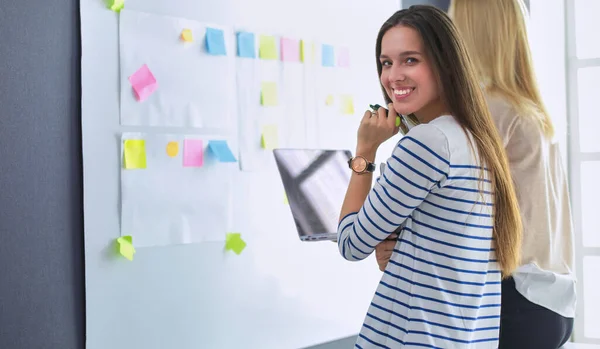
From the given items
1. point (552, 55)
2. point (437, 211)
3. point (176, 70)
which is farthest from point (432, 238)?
point (552, 55)

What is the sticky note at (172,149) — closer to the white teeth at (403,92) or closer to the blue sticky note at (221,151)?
the blue sticky note at (221,151)

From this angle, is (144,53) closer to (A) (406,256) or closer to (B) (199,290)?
(B) (199,290)

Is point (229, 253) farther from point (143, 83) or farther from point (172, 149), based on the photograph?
point (143, 83)

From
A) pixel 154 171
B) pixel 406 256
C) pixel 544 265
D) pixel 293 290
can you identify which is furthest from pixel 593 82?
pixel 406 256

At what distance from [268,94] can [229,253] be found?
1.88 ft

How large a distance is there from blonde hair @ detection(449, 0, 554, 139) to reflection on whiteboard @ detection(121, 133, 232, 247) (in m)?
0.91

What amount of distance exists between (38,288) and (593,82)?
2.91m

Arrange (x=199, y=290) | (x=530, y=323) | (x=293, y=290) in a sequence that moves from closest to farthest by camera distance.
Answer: (x=530, y=323), (x=199, y=290), (x=293, y=290)

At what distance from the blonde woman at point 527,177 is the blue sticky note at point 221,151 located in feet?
2.87

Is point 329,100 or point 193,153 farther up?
point 329,100

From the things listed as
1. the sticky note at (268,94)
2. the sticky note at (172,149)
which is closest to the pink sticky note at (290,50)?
the sticky note at (268,94)

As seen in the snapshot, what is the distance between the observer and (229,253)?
212 centimetres

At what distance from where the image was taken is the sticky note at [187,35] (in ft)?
6.54

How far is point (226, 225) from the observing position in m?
2.11
